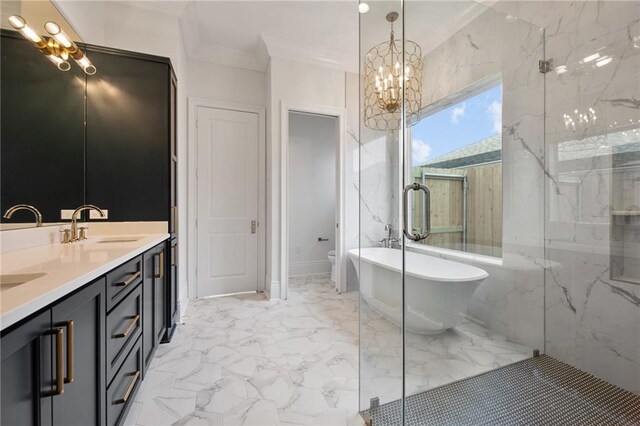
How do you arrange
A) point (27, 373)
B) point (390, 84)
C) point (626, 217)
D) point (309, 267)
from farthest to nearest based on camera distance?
1. point (309, 267)
2. point (390, 84)
3. point (626, 217)
4. point (27, 373)

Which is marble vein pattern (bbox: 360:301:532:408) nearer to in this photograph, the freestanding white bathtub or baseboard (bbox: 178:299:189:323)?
the freestanding white bathtub

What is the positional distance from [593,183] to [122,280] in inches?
105

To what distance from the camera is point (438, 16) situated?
2.20 metres

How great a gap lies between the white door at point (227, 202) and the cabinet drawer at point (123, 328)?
189 centimetres

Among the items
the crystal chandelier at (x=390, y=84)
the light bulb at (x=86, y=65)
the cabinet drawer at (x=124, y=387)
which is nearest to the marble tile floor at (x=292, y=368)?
the cabinet drawer at (x=124, y=387)

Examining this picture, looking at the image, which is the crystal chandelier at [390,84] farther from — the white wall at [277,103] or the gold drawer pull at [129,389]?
the gold drawer pull at [129,389]

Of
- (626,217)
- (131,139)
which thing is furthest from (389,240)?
(131,139)

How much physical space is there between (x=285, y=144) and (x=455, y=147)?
1852 millimetres

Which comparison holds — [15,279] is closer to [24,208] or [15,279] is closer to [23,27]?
[24,208]

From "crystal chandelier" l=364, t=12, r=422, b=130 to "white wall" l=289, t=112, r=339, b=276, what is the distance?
87.3 inches

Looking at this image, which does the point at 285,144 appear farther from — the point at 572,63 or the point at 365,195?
the point at 572,63

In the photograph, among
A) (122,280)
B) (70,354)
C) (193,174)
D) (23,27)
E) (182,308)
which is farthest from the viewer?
(193,174)

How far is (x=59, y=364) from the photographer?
759mm

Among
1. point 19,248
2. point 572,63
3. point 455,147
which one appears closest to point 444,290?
point 455,147
